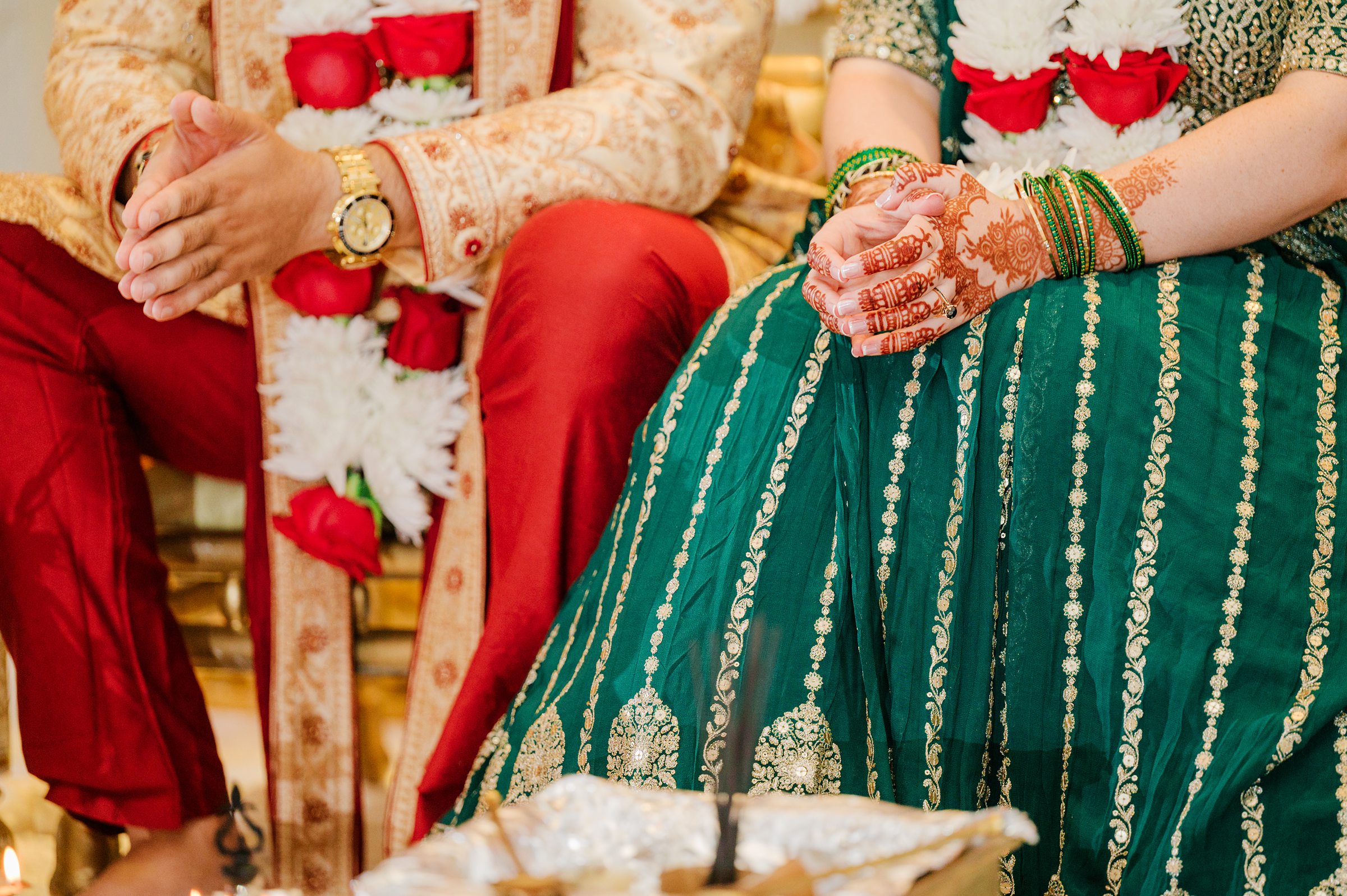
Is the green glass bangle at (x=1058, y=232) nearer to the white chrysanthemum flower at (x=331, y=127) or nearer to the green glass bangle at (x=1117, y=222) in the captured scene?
the green glass bangle at (x=1117, y=222)

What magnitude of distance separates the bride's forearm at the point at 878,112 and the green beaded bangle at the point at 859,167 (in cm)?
2

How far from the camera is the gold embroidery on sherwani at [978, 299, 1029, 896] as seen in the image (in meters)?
0.74

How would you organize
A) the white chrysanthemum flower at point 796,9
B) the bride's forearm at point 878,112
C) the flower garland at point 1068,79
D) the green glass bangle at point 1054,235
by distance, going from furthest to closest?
the white chrysanthemum flower at point 796,9 < the bride's forearm at point 878,112 < the flower garland at point 1068,79 < the green glass bangle at point 1054,235

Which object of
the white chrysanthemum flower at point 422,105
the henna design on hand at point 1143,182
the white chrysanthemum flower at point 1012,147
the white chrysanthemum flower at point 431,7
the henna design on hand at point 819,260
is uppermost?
the white chrysanthemum flower at point 431,7

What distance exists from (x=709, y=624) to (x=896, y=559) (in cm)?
14

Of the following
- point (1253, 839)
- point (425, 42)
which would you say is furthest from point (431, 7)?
point (1253, 839)

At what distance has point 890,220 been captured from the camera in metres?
0.84

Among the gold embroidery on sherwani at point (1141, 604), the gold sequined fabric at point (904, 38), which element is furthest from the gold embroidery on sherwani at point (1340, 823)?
the gold sequined fabric at point (904, 38)

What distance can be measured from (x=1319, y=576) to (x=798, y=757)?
1.17ft

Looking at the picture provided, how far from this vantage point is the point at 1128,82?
97cm

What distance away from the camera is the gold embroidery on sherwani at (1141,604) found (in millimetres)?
676

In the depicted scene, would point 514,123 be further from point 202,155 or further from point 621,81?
point 202,155

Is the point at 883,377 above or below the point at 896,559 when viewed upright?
above

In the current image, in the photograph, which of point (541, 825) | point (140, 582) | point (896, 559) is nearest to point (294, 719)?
point (140, 582)
